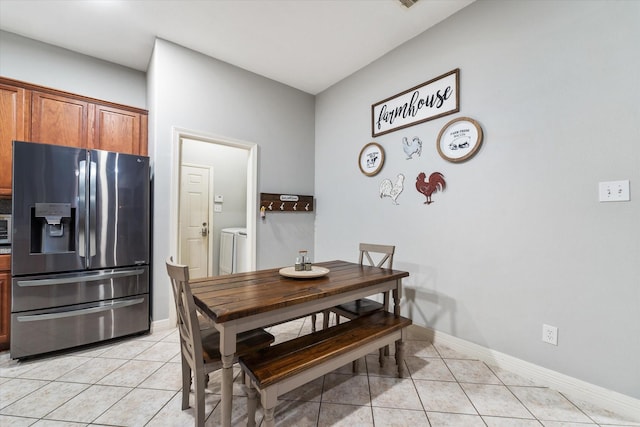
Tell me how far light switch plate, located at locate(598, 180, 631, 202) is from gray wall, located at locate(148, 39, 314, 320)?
2922mm

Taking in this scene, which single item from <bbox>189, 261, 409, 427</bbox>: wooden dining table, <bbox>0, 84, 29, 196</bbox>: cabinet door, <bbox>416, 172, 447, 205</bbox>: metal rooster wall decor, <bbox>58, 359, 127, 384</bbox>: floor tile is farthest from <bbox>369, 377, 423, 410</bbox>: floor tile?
<bbox>0, 84, 29, 196</bbox>: cabinet door

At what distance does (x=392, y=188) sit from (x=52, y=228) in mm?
3127

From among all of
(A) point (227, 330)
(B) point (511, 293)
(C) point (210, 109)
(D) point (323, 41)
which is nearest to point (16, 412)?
(A) point (227, 330)

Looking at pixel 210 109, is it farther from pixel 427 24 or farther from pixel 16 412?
pixel 16 412

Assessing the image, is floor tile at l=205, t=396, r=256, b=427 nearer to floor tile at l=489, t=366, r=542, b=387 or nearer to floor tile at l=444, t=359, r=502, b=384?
floor tile at l=444, t=359, r=502, b=384

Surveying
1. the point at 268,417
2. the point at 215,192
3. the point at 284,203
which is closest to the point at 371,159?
the point at 284,203

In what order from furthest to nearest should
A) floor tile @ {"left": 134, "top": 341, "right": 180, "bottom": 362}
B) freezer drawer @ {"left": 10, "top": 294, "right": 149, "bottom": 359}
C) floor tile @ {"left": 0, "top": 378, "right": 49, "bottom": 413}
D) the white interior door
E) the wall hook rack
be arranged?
the white interior door
the wall hook rack
floor tile @ {"left": 134, "top": 341, "right": 180, "bottom": 362}
freezer drawer @ {"left": 10, "top": 294, "right": 149, "bottom": 359}
floor tile @ {"left": 0, "top": 378, "right": 49, "bottom": 413}

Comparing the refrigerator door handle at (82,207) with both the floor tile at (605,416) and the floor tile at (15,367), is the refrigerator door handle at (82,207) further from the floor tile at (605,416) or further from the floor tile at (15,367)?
the floor tile at (605,416)

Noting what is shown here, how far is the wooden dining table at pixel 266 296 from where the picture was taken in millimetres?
1240

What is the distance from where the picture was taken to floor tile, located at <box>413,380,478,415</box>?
1586mm

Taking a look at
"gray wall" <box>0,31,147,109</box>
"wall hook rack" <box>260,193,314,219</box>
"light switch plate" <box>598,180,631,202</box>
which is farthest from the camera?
"wall hook rack" <box>260,193,314,219</box>

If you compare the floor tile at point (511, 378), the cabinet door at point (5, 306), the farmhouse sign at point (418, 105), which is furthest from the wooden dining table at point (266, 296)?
the cabinet door at point (5, 306)

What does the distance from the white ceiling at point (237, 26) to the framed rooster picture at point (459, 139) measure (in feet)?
3.34

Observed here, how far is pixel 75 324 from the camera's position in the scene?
222 centimetres
